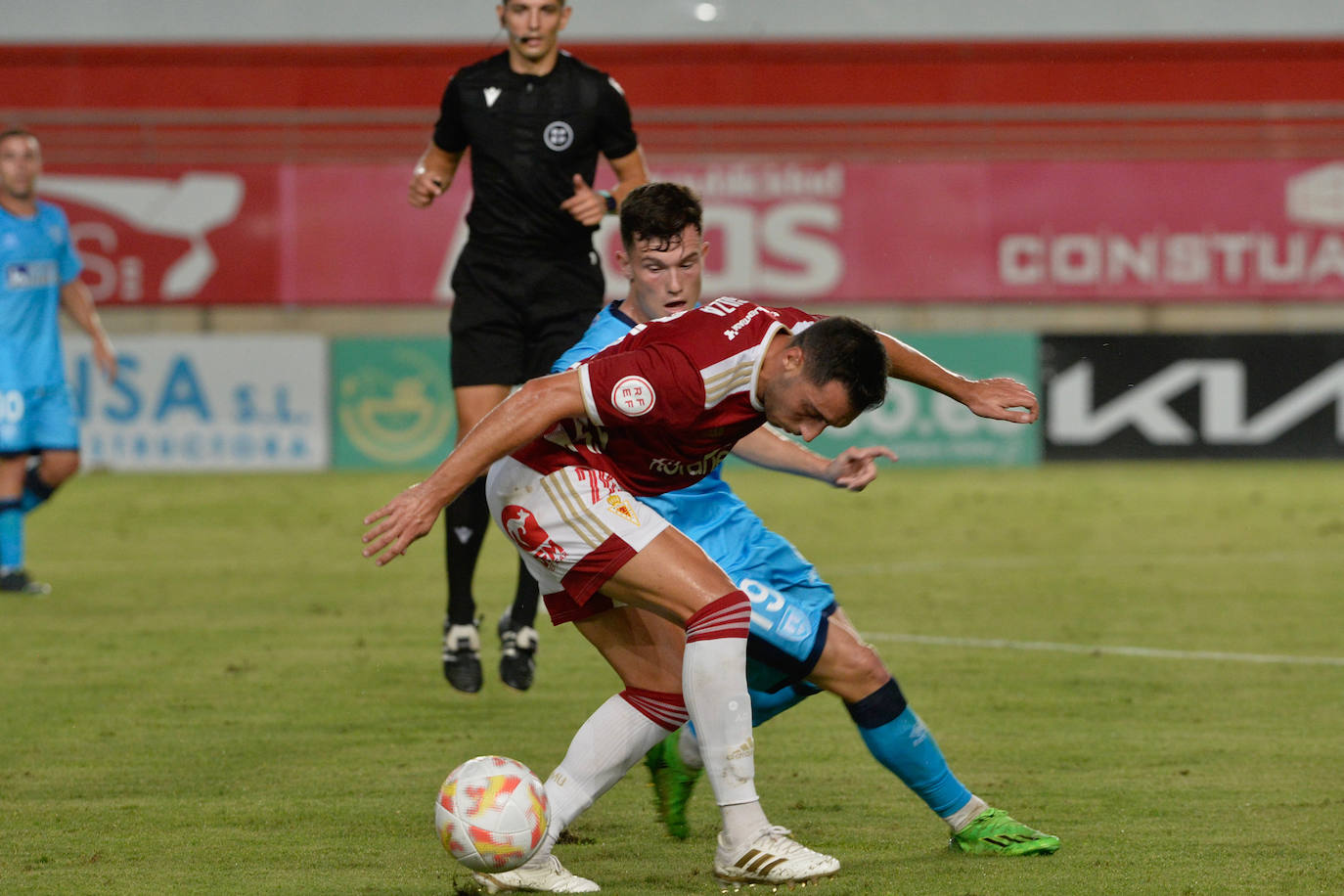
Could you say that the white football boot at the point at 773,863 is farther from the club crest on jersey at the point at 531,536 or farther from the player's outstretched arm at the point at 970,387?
the player's outstretched arm at the point at 970,387

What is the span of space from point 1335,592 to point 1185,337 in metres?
8.12

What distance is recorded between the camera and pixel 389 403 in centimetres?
1727

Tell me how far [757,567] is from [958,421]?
519 inches

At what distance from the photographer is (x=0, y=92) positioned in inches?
885

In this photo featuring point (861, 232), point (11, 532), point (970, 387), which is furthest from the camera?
point (861, 232)

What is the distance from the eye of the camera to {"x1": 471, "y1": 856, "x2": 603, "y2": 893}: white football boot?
13.2 ft

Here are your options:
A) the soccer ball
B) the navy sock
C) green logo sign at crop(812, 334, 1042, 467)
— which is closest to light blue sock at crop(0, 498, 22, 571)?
the navy sock

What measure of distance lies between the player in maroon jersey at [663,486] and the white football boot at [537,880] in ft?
0.70

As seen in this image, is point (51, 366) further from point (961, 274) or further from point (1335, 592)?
point (961, 274)

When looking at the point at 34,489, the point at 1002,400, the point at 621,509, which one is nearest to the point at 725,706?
the point at 621,509

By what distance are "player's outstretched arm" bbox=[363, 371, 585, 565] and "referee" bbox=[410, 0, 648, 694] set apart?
248cm

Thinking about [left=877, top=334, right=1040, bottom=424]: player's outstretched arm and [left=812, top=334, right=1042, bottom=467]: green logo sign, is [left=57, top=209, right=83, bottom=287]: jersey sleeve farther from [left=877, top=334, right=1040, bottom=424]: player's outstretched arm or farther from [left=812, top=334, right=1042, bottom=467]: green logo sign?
[left=812, top=334, right=1042, bottom=467]: green logo sign

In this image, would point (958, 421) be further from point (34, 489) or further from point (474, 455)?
point (474, 455)

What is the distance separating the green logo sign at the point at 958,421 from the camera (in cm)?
1723
